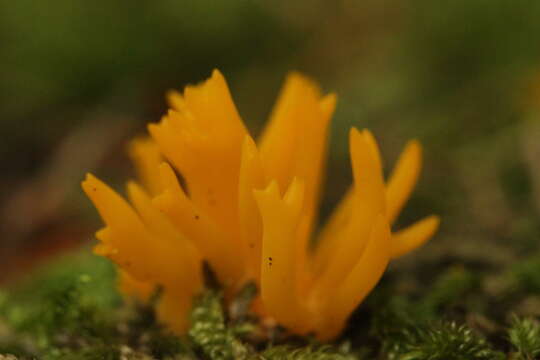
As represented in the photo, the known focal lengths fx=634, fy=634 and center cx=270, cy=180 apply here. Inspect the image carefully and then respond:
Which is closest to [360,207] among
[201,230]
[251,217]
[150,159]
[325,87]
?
[251,217]

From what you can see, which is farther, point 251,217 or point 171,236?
point 171,236

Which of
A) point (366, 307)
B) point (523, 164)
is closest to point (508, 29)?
point (523, 164)

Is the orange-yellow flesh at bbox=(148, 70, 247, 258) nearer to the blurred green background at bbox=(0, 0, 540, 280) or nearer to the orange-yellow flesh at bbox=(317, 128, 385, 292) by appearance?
the orange-yellow flesh at bbox=(317, 128, 385, 292)

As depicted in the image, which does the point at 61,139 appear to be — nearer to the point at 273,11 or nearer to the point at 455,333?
the point at 273,11

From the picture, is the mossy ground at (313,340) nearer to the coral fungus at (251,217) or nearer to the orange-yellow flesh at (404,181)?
the coral fungus at (251,217)

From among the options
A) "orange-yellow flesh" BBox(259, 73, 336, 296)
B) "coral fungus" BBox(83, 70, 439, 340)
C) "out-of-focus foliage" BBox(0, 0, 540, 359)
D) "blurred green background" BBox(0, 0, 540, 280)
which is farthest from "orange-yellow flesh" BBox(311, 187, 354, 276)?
"blurred green background" BBox(0, 0, 540, 280)

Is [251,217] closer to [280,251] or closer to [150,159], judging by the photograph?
[280,251]
